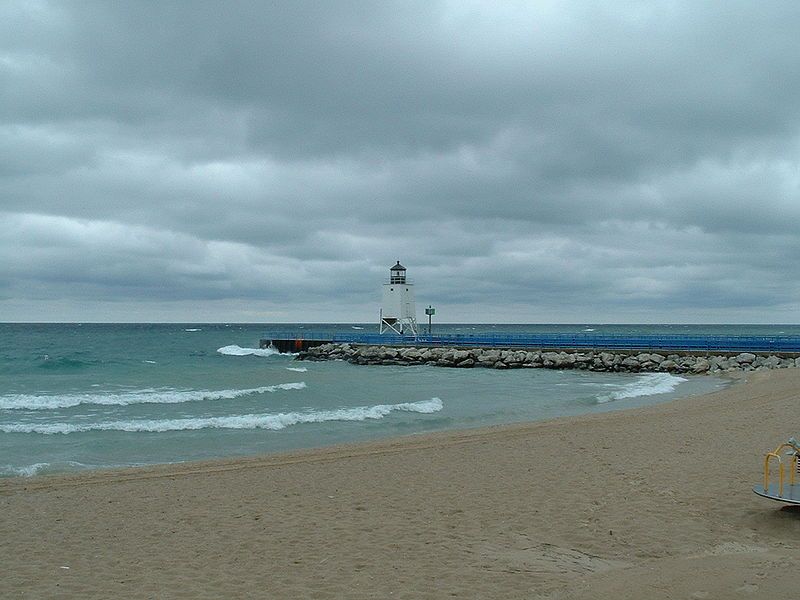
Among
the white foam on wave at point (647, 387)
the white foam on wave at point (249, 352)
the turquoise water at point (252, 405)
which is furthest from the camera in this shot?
the white foam on wave at point (249, 352)

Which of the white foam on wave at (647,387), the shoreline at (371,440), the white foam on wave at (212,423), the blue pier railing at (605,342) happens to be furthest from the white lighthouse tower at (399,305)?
the white foam on wave at (212,423)

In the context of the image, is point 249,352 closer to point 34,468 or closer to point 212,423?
point 212,423

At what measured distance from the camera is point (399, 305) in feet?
173

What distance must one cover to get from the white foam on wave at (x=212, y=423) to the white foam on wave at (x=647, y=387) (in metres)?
8.36

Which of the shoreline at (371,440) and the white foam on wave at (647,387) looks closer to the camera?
the shoreline at (371,440)

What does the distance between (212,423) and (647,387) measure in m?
18.9

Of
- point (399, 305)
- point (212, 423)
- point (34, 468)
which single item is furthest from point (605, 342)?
point (34, 468)

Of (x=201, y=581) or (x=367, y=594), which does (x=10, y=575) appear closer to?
(x=201, y=581)

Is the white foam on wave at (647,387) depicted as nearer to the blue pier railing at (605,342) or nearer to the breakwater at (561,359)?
the breakwater at (561,359)

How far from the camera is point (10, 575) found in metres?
6.73

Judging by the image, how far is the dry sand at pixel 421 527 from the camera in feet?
20.3

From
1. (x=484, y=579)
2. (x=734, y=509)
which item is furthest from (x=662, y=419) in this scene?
(x=484, y=579)

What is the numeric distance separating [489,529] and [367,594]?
94.7 inches

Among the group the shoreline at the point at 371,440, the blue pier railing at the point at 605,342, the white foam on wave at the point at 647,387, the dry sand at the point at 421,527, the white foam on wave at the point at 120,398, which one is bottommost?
the white foam on wave at the point at 120,398
